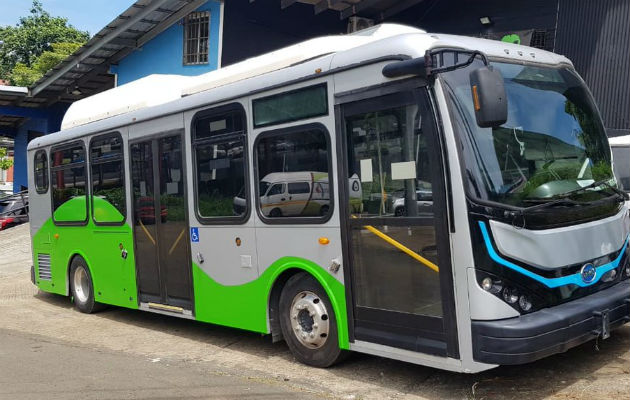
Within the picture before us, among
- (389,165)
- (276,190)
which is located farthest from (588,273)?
(276,190)

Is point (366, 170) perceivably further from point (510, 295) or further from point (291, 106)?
point (510, 295)

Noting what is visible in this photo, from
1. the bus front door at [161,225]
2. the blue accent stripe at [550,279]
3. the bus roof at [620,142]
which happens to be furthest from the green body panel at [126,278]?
the bus roof at [620,142]

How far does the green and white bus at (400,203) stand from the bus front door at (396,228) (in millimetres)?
14

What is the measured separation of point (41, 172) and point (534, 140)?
28.5ft

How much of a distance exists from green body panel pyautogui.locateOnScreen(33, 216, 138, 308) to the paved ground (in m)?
0.56

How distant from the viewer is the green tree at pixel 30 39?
51594 millimetres

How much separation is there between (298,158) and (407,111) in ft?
4.49

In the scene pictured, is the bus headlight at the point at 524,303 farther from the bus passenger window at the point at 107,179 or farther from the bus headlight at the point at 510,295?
the bus passenger window at the point at 107,179

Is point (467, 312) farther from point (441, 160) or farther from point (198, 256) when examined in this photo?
point (198, 256)

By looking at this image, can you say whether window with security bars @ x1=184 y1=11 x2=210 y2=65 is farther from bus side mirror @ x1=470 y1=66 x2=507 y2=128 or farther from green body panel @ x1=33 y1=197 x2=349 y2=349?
bus side mirror @ x1=470 y1=66 x2=507 y2=128

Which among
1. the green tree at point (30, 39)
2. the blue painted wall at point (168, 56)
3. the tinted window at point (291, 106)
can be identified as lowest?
the tinted window at point (291, 106)

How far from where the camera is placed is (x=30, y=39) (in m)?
51.9

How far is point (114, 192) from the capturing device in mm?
8898

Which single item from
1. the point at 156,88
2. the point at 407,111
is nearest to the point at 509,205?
the point at 407,111
